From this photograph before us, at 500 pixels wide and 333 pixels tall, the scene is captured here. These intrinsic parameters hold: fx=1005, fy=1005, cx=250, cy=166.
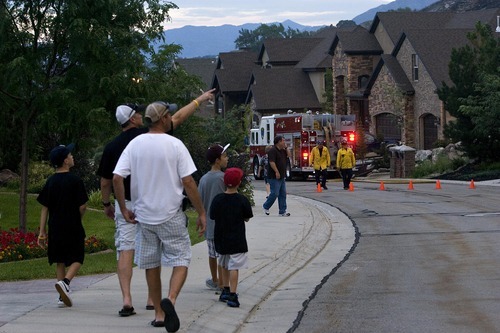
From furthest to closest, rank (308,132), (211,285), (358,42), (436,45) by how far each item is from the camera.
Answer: (358,42)
(436,45)
(308,132)
(211,285)

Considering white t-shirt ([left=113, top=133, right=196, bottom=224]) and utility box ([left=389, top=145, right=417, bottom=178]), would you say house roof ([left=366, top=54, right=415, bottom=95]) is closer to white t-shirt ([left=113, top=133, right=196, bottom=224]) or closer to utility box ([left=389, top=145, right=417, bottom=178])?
utility box ([left=389, top=145, right=417, bottom=178])

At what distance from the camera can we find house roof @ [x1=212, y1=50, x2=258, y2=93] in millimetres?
81812

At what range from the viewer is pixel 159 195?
9.09 m

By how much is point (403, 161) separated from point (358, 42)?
72.7ft

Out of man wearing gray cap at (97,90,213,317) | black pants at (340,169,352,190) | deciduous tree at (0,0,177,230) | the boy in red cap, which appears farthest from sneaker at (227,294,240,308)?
black pants at (340,169,352,190)

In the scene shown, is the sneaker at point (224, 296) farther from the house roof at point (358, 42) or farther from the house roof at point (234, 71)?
the house roof at point (234, 71)

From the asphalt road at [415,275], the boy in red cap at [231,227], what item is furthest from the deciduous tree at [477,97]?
the boy in red cap at [231,227]

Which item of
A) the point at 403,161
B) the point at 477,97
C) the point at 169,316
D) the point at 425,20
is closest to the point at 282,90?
the point at 425,20

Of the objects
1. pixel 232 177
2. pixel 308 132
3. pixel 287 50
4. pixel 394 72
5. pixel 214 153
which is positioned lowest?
pixel 232 177

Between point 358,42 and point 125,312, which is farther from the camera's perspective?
point 358,42

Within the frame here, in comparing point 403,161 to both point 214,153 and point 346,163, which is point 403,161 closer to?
point 346,163

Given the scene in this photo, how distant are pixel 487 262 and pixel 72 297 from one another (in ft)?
20.5

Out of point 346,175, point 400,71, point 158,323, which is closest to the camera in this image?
point 158,323

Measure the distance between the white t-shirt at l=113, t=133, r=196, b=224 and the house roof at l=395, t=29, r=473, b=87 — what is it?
4715 cm
